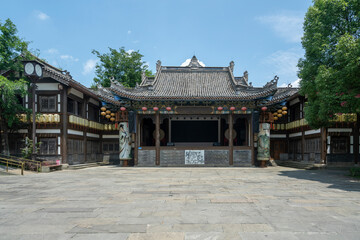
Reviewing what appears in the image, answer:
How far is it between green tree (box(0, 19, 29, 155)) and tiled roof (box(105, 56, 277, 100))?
19.8 ft

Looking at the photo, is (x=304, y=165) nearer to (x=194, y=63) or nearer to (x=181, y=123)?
(x=181, y=123)

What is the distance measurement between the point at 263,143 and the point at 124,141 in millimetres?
10662

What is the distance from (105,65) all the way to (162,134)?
1555cm

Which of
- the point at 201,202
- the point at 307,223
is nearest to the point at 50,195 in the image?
the point at 201,202

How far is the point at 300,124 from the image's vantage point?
73.6 feet

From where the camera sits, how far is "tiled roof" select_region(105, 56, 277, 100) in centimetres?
1972

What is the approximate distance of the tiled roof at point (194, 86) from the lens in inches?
776

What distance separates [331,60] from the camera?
1384 cm

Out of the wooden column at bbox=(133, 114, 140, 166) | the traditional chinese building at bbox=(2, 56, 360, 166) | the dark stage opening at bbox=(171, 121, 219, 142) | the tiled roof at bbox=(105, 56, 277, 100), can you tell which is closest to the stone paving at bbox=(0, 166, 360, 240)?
the traditional chinese building at bbox=(2, 56, 360, 166)

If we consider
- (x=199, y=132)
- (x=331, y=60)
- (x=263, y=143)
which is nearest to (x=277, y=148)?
(x=263, y=143)

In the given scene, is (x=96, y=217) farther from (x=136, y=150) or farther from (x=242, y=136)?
(x=242, y=136)

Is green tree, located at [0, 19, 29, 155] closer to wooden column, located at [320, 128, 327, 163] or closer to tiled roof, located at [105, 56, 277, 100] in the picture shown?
tiled roof, located at [105, 56, 277, 100]

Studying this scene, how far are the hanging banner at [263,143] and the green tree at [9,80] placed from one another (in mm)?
16726

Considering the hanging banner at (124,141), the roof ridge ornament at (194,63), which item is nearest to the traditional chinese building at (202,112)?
the hanging banner at (124,141)
